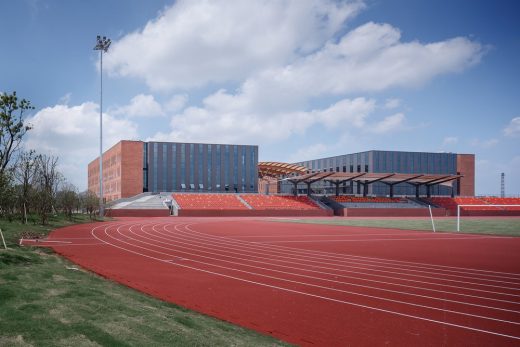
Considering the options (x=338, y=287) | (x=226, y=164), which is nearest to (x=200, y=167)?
(x=226, y=164)

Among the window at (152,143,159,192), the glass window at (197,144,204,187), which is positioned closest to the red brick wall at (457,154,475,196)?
the glass window at (197,144,204,187)

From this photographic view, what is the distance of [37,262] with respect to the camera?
38.4 ft

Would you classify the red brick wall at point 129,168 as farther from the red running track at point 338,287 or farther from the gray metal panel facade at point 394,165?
the red running track at point 338,287

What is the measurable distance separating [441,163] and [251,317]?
89217 millimetres

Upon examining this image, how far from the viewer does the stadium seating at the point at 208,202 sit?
5941cm

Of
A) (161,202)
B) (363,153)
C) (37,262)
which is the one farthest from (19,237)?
(363,153)

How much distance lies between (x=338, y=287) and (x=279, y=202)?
54660 millimetres

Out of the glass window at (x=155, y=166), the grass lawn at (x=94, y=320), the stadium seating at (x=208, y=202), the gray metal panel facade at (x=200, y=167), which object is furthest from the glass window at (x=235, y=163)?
the grass lawn at (x=94, y=320)

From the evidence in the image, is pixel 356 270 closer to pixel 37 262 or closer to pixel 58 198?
pixel 37 262

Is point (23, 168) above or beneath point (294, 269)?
above

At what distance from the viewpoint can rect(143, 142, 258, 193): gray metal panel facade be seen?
71125 millimetres

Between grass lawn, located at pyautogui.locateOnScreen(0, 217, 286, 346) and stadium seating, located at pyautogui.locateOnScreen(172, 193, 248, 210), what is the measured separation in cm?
5012

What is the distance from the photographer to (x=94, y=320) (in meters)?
6.08

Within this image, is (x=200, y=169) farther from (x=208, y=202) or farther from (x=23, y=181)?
(x=23, y=181)
